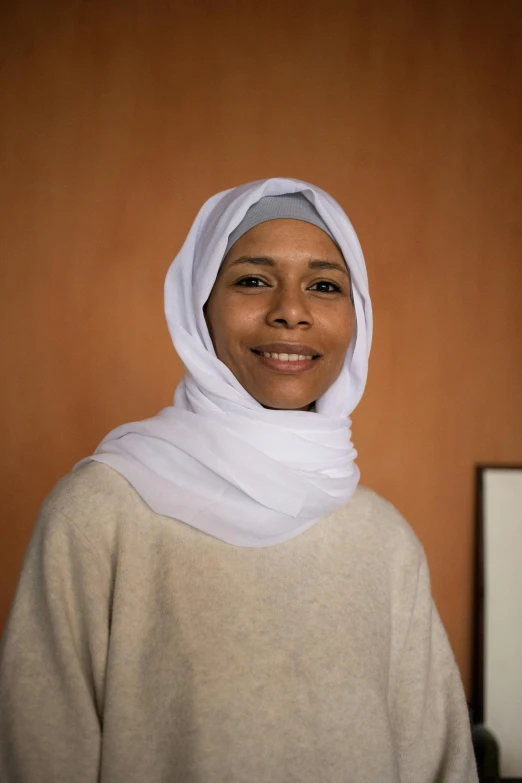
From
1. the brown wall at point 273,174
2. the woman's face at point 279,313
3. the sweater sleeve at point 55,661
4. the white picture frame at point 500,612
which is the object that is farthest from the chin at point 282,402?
the white picture frame at point 500,612

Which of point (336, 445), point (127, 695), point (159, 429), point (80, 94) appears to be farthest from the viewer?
point (80, 94)

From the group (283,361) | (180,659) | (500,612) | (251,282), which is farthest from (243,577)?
(500,612)

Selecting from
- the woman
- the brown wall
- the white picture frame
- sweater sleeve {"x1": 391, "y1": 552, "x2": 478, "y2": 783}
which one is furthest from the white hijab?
the white picture frame

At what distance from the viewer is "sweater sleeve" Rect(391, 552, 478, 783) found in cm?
138

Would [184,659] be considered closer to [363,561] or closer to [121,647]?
[121,647]

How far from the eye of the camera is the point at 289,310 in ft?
4.34

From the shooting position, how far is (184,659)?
1186mm

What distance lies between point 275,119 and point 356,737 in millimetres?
1955

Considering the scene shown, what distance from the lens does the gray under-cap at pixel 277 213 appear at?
1413 millimetres

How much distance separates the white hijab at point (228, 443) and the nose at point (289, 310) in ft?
0.41

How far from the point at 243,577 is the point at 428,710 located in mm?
461

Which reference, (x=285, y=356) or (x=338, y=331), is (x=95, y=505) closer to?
(x=285, y=356)

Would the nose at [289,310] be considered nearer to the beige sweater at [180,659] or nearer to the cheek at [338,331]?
the cheek at [338,331]

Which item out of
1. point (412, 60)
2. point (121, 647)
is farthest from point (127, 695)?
point (412, 60)
